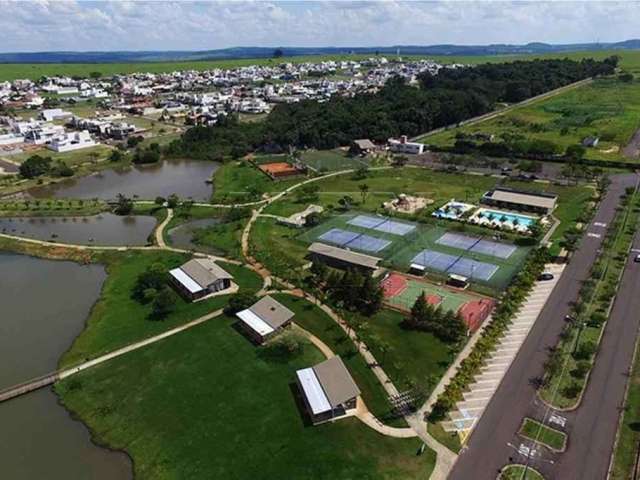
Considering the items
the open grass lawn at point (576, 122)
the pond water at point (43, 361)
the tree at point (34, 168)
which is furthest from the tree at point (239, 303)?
the open grass lawn at point (576, 122)

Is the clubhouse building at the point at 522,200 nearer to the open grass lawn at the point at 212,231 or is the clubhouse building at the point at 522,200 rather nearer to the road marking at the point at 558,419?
the open grass lawn at the point at 212,231

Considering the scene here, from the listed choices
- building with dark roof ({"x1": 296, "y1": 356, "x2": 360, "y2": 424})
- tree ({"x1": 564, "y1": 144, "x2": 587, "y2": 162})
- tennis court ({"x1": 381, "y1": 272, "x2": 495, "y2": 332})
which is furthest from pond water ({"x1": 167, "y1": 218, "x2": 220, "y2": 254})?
tree ({"x1": 564, "y1": 144, "x2": 587, "y2": 162})

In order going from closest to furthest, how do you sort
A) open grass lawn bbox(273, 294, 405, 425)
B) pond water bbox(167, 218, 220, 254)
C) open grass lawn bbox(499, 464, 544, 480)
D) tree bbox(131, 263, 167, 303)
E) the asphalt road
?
open grass lawn bbox(499, 464, 544, 480), the asphalt road, open grass lawn bbox(273, 294, 405, 425), tree bbox(131, 263, 167, 303), pond water bbox(167, 218, 220, 254)

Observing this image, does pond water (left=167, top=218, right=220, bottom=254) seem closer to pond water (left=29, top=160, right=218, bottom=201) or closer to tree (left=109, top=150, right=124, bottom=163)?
pond water (left=29, top=160, right=218, bottom=201)

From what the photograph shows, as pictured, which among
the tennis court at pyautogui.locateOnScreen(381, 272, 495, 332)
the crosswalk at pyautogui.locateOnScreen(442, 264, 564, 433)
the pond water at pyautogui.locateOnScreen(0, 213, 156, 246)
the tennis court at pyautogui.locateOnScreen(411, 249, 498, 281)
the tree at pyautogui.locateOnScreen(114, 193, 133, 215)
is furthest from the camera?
the tree at pyautogui.locateOnScreen(114, 193, 133, 215)

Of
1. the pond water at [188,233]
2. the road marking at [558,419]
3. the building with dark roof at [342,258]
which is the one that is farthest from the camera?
the pond water at [188,233]

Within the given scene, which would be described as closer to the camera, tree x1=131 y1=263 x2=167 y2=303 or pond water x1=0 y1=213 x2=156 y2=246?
tree x1=131 y1=263 x2=167 y2=303

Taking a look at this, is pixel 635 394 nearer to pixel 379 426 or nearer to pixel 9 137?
pixel 379 426
